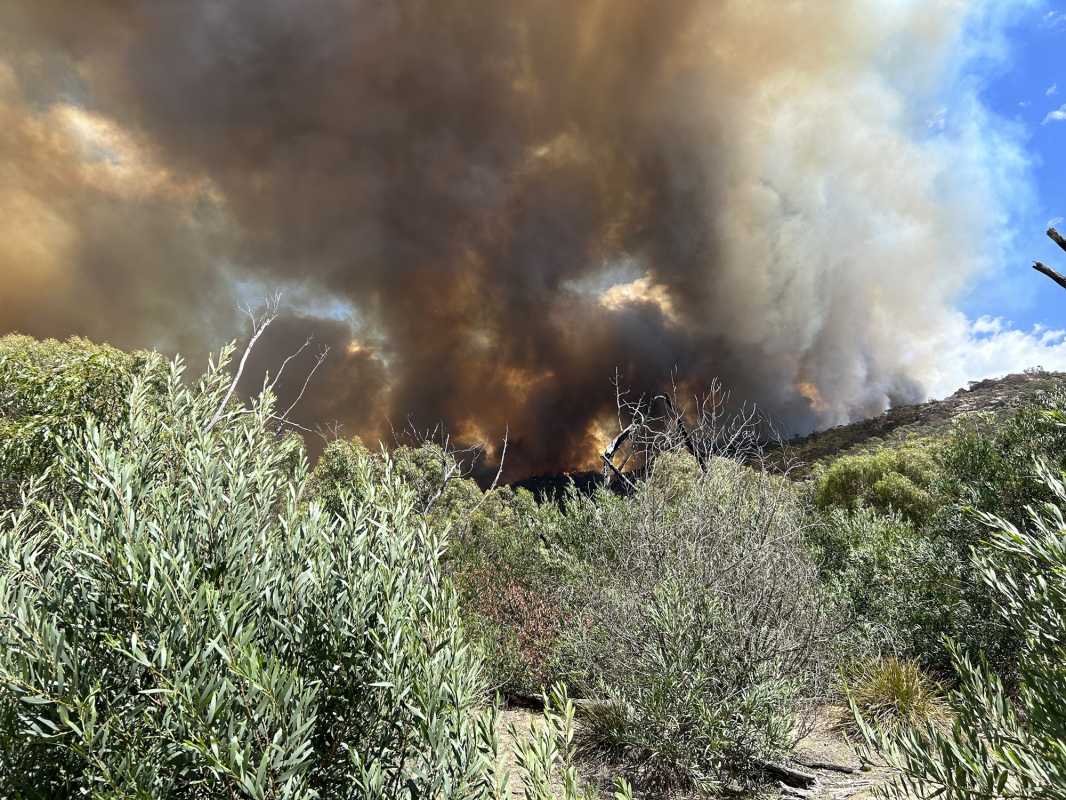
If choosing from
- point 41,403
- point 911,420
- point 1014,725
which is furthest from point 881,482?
point 911,420

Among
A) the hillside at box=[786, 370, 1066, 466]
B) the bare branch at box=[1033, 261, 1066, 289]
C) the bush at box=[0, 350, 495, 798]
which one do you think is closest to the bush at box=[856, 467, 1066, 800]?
the bush at box=[0, 350, 495, 798]

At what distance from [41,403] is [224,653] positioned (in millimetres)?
11915

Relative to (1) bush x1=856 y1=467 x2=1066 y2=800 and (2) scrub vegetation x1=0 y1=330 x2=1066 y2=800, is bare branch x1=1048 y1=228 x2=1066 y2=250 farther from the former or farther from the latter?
(1) bush x1=856 y1=467 x2=1066 y2=800

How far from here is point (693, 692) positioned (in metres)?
6.05

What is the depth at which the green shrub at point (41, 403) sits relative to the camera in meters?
9.48

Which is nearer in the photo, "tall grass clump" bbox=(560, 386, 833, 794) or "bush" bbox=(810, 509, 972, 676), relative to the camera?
"tall grass clump" bbox=(560, 386, 833, 794)

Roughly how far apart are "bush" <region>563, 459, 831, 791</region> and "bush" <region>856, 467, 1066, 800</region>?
12.3 ft

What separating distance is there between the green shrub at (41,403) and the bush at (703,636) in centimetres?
923

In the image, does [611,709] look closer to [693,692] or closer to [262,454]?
[693,692]

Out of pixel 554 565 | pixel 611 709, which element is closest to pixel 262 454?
pixel 611 709

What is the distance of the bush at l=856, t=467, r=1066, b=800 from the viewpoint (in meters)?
2.20

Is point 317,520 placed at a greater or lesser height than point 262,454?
lesser

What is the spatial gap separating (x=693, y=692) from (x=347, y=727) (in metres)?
4.77

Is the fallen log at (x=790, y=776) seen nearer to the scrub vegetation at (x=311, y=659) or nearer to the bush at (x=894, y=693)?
the scrub vegetation at (x=311, y=659)
